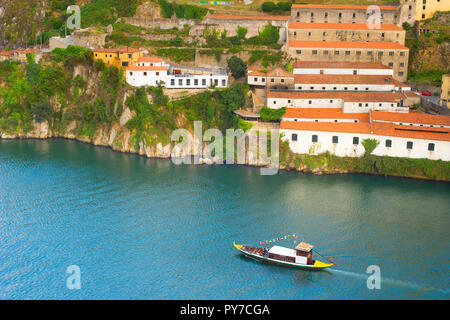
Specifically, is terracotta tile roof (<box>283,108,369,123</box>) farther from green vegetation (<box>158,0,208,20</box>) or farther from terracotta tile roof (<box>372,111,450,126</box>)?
green vegetation (<box>158,0,208,20</box>)

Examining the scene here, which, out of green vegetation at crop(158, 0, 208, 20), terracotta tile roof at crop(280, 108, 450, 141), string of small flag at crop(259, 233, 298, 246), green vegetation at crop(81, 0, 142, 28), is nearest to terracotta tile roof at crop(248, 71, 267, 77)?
terracotta tile roof at crop(280, 108, 450, 141)

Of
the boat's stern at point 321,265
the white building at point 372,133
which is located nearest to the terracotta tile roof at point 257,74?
the white building at point 372,133

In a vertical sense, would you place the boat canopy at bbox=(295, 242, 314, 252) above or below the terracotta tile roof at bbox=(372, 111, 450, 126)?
below

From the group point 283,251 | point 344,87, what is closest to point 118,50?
point 344,87

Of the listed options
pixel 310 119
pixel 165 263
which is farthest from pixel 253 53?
pixel 165 263

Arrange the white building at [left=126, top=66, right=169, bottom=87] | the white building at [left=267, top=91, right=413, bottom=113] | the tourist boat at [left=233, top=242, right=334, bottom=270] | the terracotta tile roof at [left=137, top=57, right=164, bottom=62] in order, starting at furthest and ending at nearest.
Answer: the terracotta tile roof at [left=137, top=57, right=164, bottom=62], the white building at [left=126, top=66, right=169, bottom=87], the white building at [left=267, top=91, right=413, bottom=113], the tourist boat at [left=233, top=242, right=334, bottom=270]

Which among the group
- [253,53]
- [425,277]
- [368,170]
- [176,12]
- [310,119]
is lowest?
[425,277]

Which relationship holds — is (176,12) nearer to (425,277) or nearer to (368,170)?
(368,170)

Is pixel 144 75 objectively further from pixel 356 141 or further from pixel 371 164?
pixel 371 164
